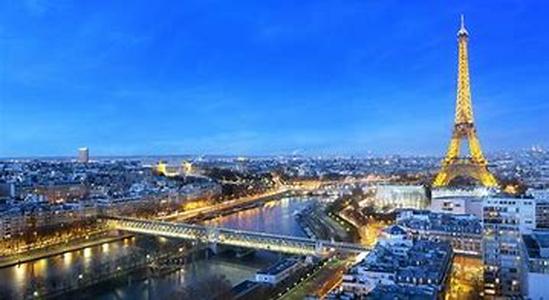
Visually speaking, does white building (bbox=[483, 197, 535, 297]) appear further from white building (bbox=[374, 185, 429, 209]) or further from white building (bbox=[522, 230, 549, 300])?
white building (bbox=[374, 185, 429, 209])

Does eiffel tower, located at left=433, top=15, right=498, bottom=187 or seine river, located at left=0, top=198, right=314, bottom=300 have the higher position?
eiffel tower, located at left=433, top=15, right=498, bottom=187

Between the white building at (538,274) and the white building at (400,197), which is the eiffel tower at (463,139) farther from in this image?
the white building at (538,274)

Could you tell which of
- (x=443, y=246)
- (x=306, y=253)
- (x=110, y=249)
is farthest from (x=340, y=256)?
(x=110, y=249)

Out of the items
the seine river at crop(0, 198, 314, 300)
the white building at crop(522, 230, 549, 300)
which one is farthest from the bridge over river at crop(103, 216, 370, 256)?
the white building at crop(522, 230, 549, 300)

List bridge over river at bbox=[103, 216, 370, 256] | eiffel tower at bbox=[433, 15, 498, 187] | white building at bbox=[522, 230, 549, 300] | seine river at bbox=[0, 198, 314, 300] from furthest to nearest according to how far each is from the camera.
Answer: eiffel tower at bbox=[433, 15, 498, 187]
bridge over river at bbox=[103, 216, 370, 256]
seine river at bbox=[0, 198, 314, 300]
white building at bbox=[522, 230, 549, 300]

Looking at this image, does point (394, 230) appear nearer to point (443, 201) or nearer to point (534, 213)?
point (534, 213)

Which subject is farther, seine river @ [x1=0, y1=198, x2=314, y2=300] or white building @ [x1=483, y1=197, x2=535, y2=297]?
seine river @ [x1=0, y1=198, x2=314, y2=300]
